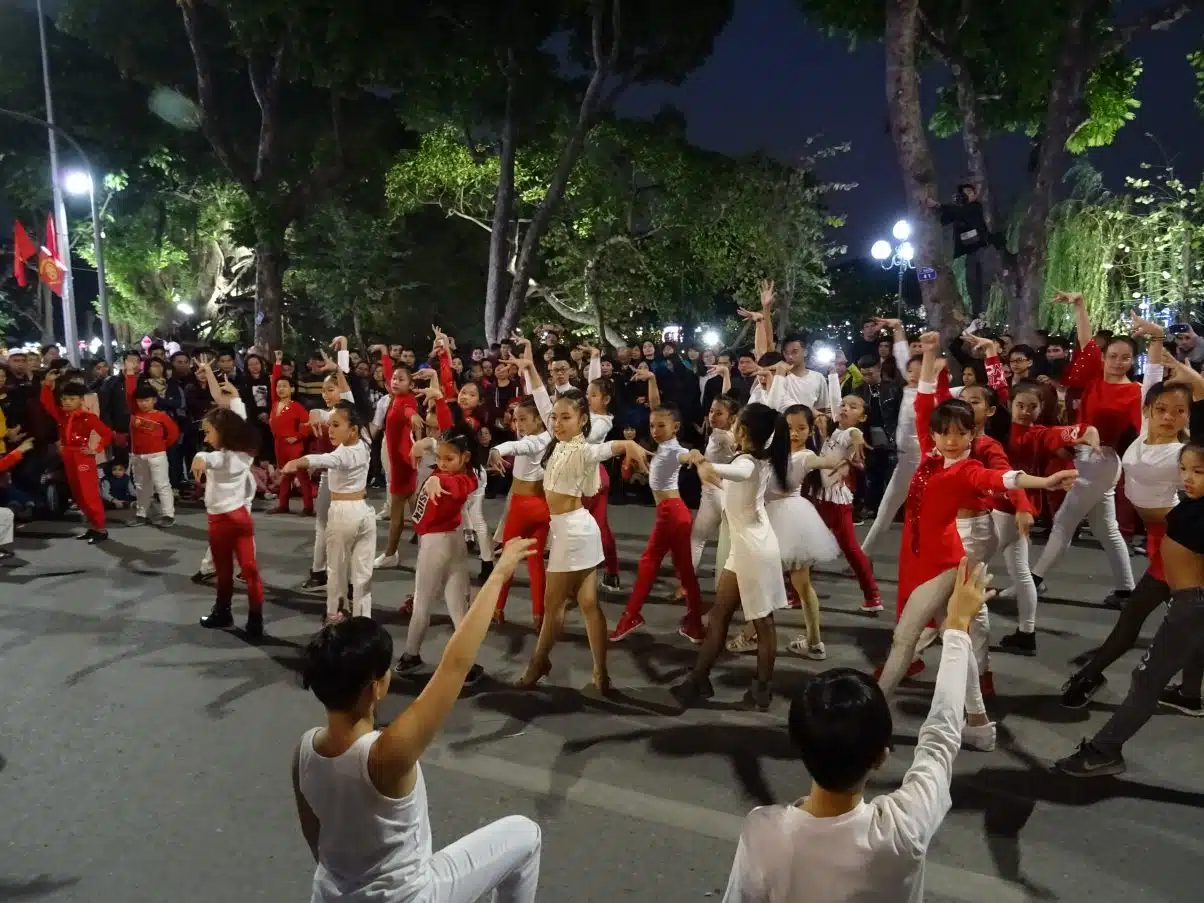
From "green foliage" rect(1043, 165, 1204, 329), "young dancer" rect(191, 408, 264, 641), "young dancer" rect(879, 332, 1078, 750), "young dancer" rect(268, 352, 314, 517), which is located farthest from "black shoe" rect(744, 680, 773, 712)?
"green foliage" rect(1043, 165, 1204, 329)

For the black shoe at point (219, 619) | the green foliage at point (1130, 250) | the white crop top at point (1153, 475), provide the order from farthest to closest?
1. the green foliage at point (1130, 250)
2. the black shoe at point (219, 619)
3. the white crop top at point (1153, 475)

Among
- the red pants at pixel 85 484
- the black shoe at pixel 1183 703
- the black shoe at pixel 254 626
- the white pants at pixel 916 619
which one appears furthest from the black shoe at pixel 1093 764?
→ the red pants at pixel 85 484

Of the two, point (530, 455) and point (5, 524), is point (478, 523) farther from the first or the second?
point (5, 524)

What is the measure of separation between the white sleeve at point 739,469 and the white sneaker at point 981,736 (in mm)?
1627

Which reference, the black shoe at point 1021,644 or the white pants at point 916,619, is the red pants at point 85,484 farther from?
the black shoe at point 1021,644

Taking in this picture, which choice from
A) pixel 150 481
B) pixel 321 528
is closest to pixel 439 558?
pixel 321 528

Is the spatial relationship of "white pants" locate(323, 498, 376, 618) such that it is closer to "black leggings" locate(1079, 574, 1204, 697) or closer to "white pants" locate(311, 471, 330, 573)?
"white pants" locate(311, 471, 330, 573)

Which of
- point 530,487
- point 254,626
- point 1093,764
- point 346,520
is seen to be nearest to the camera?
point 1093,764

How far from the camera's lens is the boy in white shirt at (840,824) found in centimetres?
196

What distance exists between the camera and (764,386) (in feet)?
26.1

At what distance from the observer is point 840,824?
1979mm

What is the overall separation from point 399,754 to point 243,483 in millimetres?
4943

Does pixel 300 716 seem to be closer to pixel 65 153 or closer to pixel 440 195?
pixel 440 195

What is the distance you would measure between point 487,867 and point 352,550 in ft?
13.1
